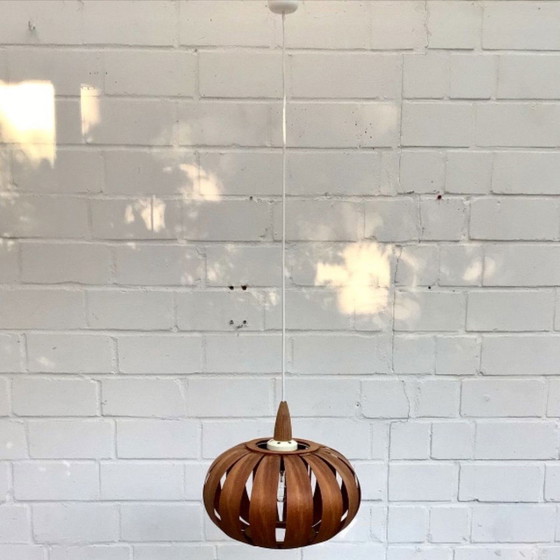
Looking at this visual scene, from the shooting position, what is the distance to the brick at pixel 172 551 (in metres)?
1.61

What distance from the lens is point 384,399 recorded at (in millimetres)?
1576

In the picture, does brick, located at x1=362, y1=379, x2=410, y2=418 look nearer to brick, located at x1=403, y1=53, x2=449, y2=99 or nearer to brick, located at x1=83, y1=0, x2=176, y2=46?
brick, located at x1=403, y1=53, x2=449, y2=99

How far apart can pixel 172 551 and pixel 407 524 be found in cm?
69

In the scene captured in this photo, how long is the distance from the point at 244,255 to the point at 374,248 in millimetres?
358

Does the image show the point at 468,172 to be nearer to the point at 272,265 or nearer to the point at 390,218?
the point at 390,218

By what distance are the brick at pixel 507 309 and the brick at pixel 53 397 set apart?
108 centimetres

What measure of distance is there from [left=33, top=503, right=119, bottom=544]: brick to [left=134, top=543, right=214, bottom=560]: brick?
9 centimetres

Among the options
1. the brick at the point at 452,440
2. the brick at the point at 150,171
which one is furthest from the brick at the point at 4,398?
the brick at the point at 452,440

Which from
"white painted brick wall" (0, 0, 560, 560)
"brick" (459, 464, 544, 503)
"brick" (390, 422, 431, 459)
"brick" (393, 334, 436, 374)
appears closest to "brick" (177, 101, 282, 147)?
"white painted brick wall" (0, 0, 560, 560)

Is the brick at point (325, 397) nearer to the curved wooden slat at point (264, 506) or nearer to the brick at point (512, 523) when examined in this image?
the brick at point (512, 523)

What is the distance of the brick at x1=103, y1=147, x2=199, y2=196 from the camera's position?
150 cm

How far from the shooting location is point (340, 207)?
4.99ft

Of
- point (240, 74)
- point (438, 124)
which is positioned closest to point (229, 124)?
point (240, 74)

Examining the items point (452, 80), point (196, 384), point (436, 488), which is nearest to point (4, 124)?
point (196, 384)
